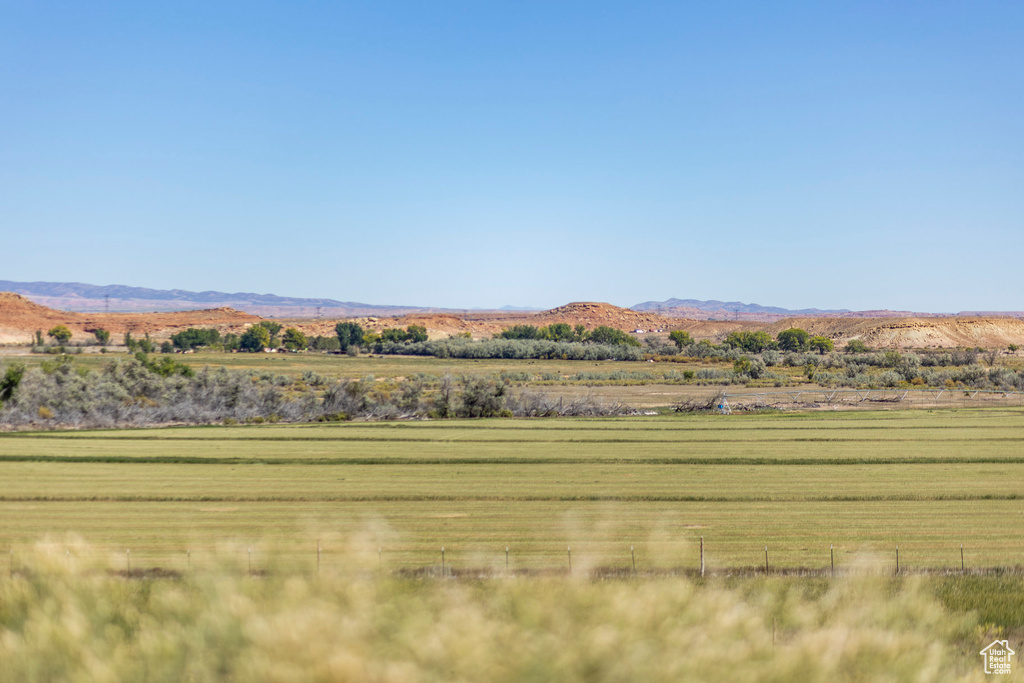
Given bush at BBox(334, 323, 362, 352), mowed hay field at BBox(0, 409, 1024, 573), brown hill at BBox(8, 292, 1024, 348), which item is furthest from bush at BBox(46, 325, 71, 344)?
mowed hay field at BBox(0, 409, 1024, 573)

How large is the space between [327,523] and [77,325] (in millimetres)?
189934

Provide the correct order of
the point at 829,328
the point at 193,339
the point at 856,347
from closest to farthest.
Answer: the point at 856,347
the point at 193,339
the point at 829,328

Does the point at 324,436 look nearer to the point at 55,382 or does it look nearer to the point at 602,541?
the point at 55,382

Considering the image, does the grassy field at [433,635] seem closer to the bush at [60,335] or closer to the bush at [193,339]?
the bush at [193,339]

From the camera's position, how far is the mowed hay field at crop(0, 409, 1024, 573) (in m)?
15.9

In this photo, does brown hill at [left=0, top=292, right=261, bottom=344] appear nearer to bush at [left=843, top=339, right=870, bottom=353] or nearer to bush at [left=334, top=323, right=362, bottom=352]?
bush at [left=334, top=323, right=362, bottom=352]

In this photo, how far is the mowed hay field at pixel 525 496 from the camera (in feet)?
52.1

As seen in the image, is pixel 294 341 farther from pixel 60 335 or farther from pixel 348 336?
pixel 60 335

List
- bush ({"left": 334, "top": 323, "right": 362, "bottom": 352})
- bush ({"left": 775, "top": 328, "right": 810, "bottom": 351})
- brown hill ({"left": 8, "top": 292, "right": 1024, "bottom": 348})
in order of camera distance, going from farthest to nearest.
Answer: brown hill ({"left": 8, "top": 292, "right": 1024, "bottom": 348}) < bush ({"left": 334, "top": 323, "right": 362, "bottom": 352}) < bush ({"left": 775, "top": 328, "right": 810, "bottom": 351})

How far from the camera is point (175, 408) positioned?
49094mm

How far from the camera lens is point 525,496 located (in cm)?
2380

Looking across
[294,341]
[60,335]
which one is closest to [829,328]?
[294,341]

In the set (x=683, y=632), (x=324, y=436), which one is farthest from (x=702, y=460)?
(x=683, y=632)

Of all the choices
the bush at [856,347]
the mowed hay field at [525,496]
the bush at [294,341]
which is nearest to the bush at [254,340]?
the bush at [294,341]
